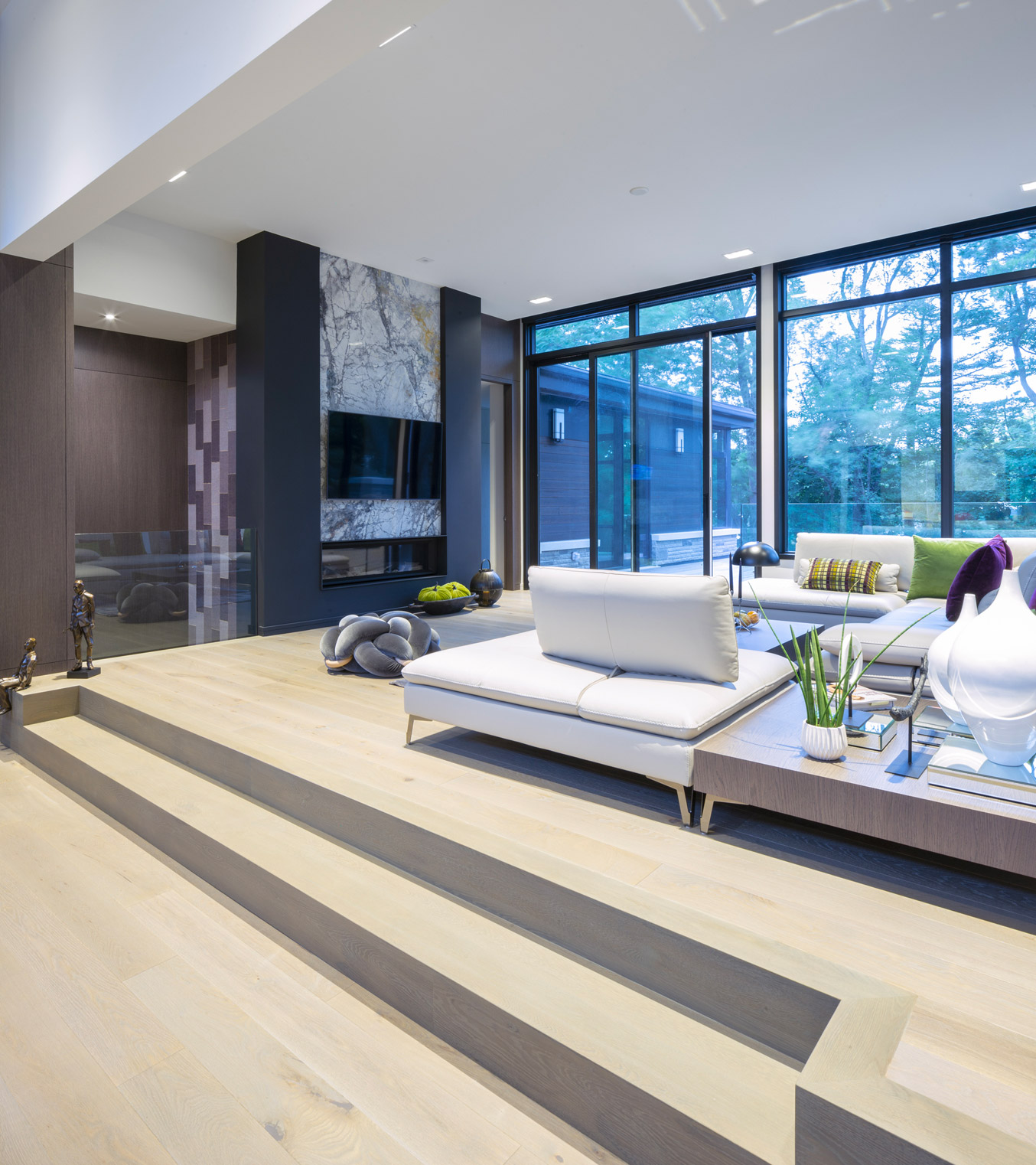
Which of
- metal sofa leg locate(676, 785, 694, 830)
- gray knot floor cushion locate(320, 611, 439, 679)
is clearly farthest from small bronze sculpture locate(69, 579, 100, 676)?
metal sofa leg locate(676, 785, 694, 830)

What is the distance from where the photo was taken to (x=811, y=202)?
5152mm

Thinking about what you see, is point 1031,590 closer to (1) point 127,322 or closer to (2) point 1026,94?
(2) point 1026,94

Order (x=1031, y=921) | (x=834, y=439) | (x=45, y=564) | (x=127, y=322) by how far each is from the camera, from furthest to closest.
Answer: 1. (x=834, y=439)
2. (x=127, y=322)
3. (x=45, y=564)
4. (x=1031, y=921)

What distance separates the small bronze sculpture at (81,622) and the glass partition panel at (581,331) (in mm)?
5514

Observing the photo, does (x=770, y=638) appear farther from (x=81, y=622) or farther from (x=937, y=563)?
(x=81, y=622)

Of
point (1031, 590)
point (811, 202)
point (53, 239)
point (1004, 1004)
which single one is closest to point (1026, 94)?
point (811, 202)

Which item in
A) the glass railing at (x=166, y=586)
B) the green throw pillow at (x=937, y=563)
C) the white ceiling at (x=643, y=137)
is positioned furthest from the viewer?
the green throw pillow at (x=937, y=563)

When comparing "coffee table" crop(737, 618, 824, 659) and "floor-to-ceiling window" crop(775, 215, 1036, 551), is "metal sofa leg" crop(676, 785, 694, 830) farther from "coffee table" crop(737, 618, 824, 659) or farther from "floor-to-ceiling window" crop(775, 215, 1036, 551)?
"floor-to-ceiling window" crop(775, 215, 1036, 551)

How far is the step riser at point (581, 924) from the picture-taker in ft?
4.84

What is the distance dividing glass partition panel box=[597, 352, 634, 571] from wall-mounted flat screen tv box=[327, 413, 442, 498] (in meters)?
1.80

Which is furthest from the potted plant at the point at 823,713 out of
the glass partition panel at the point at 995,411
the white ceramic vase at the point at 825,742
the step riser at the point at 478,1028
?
the glass partition panel at the point at 995,411

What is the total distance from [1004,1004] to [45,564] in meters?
4.63

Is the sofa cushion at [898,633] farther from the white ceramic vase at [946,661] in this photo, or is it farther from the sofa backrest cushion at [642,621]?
the sofa backrest cushion at [642,621]

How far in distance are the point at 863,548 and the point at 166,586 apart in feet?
16.4
